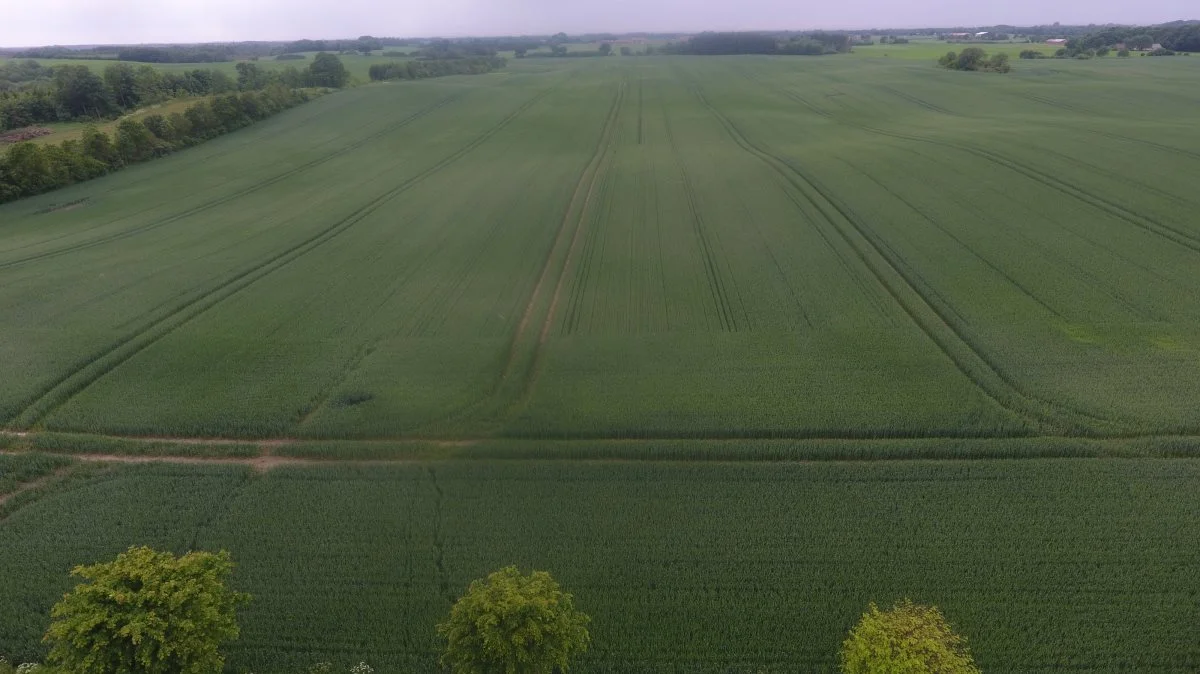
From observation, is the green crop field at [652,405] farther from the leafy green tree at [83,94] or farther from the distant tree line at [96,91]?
the leafy green tree at [83,94]

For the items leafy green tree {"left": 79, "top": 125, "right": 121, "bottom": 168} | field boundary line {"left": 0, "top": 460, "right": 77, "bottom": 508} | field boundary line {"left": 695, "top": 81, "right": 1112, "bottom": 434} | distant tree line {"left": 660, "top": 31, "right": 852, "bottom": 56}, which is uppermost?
distant tree line {"left": 660, "top": 31, "right": 852, "bottom": 56}

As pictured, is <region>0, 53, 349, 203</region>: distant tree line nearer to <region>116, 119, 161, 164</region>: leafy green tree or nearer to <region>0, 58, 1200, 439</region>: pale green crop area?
<region>116, 119, 161, 164</region>: leafy green tree

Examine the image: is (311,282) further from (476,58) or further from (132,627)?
(476,58)

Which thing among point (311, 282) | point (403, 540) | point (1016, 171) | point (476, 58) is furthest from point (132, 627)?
point (476, 58)

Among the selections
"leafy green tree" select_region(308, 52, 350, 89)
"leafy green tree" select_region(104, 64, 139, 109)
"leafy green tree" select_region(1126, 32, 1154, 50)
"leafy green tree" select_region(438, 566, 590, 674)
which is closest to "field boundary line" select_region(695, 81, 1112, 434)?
"leafy green tree" select_region(438, 566, 590, 674)

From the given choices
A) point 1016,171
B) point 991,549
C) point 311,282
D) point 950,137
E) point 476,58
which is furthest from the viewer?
point 476,58

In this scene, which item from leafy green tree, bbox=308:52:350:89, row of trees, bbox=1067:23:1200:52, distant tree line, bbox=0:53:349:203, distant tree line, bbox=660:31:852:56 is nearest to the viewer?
distant tree line, bbox=0:53:349:203
